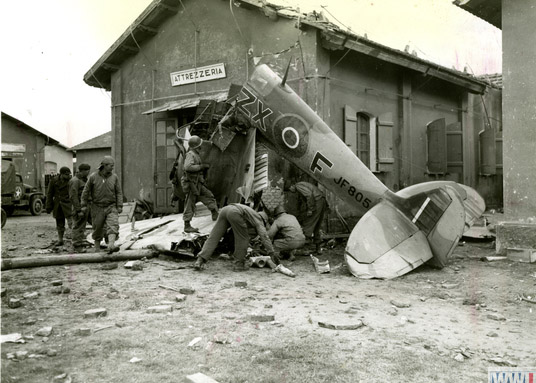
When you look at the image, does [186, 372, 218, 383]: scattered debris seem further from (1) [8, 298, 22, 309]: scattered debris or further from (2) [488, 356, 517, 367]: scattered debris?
(1) [8, 298, 22, 309]: scattered debris

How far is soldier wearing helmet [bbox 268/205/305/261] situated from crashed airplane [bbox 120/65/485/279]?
3.33 ft

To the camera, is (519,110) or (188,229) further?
(188,229)

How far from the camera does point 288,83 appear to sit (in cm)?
1123

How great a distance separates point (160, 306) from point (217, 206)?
504 cm

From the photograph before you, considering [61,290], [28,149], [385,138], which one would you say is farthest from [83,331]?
[28,149]

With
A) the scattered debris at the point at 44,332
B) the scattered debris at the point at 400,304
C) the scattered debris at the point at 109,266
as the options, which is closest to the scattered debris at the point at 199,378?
the scattered debris at the point at 44,332

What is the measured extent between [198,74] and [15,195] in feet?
39.6

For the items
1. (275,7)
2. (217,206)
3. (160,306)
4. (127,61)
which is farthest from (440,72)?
(160,306)

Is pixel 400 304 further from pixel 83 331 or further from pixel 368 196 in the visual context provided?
pixel 83 331

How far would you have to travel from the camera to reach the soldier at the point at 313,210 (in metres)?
9.49

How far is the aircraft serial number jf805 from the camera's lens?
23.0 ft

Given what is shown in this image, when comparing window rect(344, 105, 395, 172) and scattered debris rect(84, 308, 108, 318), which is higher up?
window rect(344, 105, 395, 172)

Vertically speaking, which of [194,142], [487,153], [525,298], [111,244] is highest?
[487,153]

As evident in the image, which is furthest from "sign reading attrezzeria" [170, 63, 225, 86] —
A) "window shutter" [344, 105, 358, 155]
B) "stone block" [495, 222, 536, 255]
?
"stone block" [495, 222, 536, 255]
